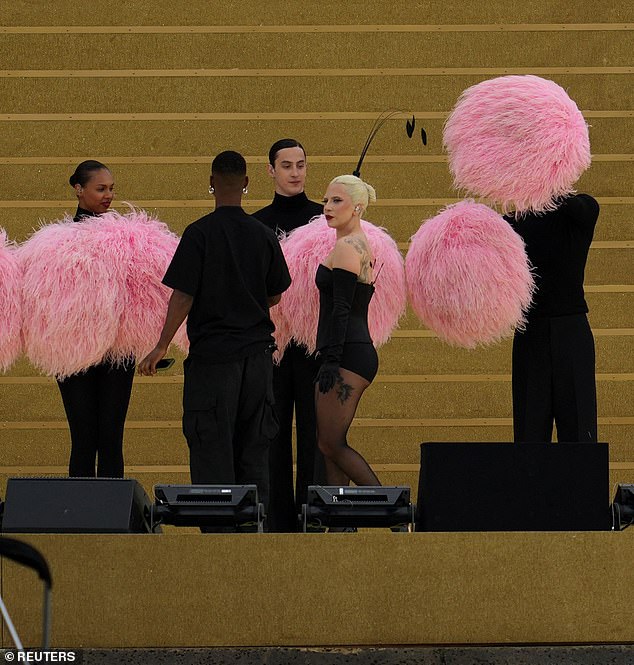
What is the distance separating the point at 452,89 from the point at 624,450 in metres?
1.78

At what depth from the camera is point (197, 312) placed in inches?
163

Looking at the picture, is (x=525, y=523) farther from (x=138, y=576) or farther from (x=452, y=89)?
(x=452, y=89)

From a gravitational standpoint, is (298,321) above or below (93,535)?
above

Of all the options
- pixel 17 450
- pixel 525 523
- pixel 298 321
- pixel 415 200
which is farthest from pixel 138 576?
pixel 415 200

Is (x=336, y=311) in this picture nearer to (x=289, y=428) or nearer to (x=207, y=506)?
(x=289, y=428)

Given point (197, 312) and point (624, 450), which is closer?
point (197, 312)

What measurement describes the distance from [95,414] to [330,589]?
1.41 meters

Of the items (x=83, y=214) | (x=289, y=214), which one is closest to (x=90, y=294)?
(x=83, y=214)

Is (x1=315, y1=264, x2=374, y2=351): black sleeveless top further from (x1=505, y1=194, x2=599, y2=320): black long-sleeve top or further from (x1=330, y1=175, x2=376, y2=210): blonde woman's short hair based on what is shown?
(x1=505, y1=194, x2=599, y2=320): black long-sleeve top

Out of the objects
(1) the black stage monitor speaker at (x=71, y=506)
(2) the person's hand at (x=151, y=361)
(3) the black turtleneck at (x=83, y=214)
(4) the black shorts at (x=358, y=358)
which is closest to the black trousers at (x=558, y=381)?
(4) the black shorts at (x=358, y=358)

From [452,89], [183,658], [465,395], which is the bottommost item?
[183,658]

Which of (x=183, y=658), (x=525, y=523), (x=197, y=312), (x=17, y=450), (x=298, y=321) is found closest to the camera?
(x=183, y=658)

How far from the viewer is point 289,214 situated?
15.5 ft

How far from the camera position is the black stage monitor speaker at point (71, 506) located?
3.46 m
